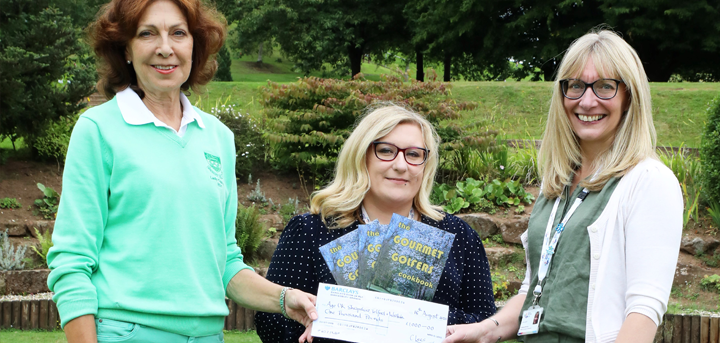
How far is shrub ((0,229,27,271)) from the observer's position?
6.91 meters

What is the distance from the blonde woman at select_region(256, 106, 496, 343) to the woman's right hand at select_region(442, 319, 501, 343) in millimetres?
120

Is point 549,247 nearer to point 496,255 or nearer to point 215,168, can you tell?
point 215,168

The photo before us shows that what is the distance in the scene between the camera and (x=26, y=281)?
6.84 m

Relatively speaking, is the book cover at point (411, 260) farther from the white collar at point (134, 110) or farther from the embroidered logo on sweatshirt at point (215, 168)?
the white collar at point (134, 110)

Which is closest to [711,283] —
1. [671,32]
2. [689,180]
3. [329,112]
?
[689,180]

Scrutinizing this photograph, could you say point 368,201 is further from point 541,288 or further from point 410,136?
point 541,288

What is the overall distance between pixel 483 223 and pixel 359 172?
5241 mm

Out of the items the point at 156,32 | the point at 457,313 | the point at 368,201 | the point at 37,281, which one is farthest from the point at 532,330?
the point at 37,281

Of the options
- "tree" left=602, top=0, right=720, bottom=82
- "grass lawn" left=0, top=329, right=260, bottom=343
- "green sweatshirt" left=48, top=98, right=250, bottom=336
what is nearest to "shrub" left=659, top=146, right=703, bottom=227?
"grass lawn" left=0, top=329, right=260, bottom=343

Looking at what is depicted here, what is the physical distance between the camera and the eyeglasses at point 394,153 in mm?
2852

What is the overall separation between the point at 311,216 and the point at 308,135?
18.1 feet

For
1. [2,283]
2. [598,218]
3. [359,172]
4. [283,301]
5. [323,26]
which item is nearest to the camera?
[598,218]

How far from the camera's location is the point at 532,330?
2449 millimetres

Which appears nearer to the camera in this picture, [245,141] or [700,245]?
[700,245]
